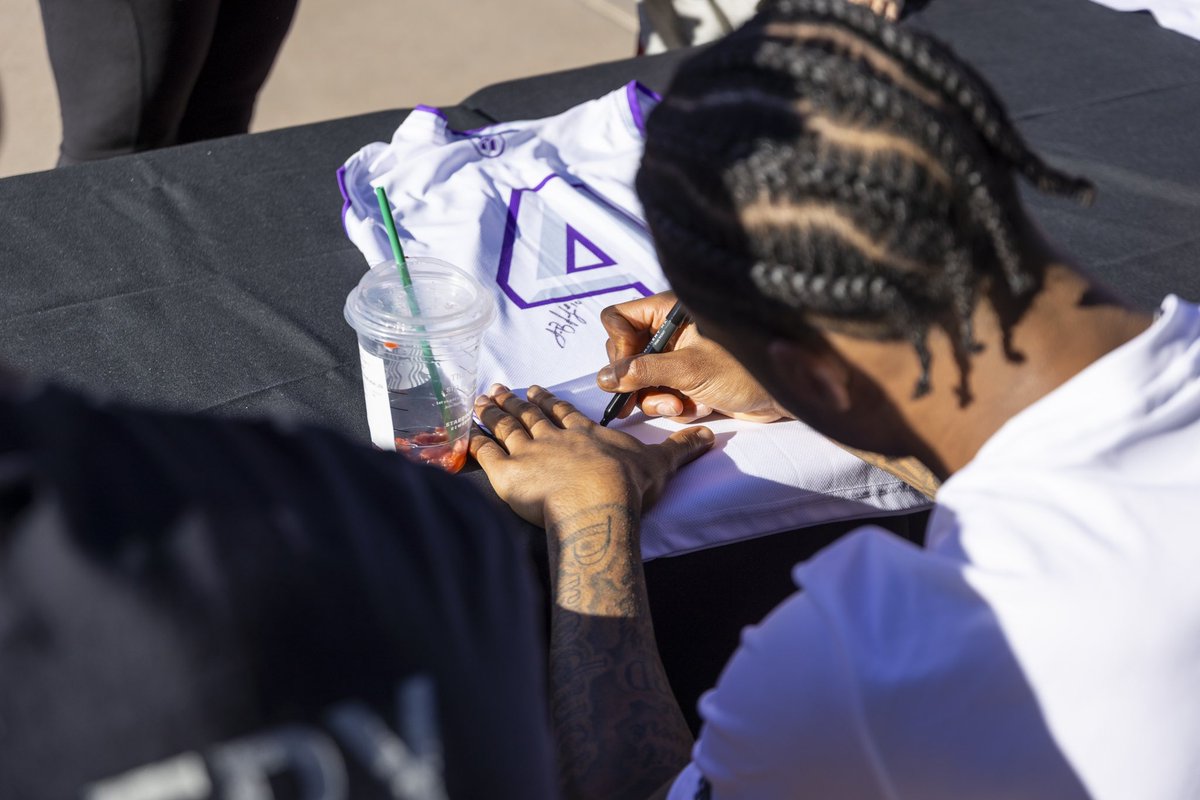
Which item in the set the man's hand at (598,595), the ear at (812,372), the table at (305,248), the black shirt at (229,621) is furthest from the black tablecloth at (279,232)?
the black shirt at (229,621)

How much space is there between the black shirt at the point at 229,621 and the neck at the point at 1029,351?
44 centimetres

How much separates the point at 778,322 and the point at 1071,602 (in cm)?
27

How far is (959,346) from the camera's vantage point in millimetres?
748

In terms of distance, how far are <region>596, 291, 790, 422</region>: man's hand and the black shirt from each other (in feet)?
2.45

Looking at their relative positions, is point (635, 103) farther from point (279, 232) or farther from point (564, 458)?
point (564, 458)

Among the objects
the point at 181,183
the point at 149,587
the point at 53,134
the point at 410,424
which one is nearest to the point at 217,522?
the point at 149,587

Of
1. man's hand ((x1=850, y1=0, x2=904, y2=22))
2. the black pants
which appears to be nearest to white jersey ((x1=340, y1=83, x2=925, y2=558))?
the black pants

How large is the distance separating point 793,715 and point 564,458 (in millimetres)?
454

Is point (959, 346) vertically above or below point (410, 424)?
above

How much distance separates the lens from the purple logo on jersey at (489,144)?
164 cm

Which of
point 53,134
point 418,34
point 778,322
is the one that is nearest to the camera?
point 778,322

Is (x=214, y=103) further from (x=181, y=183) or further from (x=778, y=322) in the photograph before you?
(x=778, y=322)
